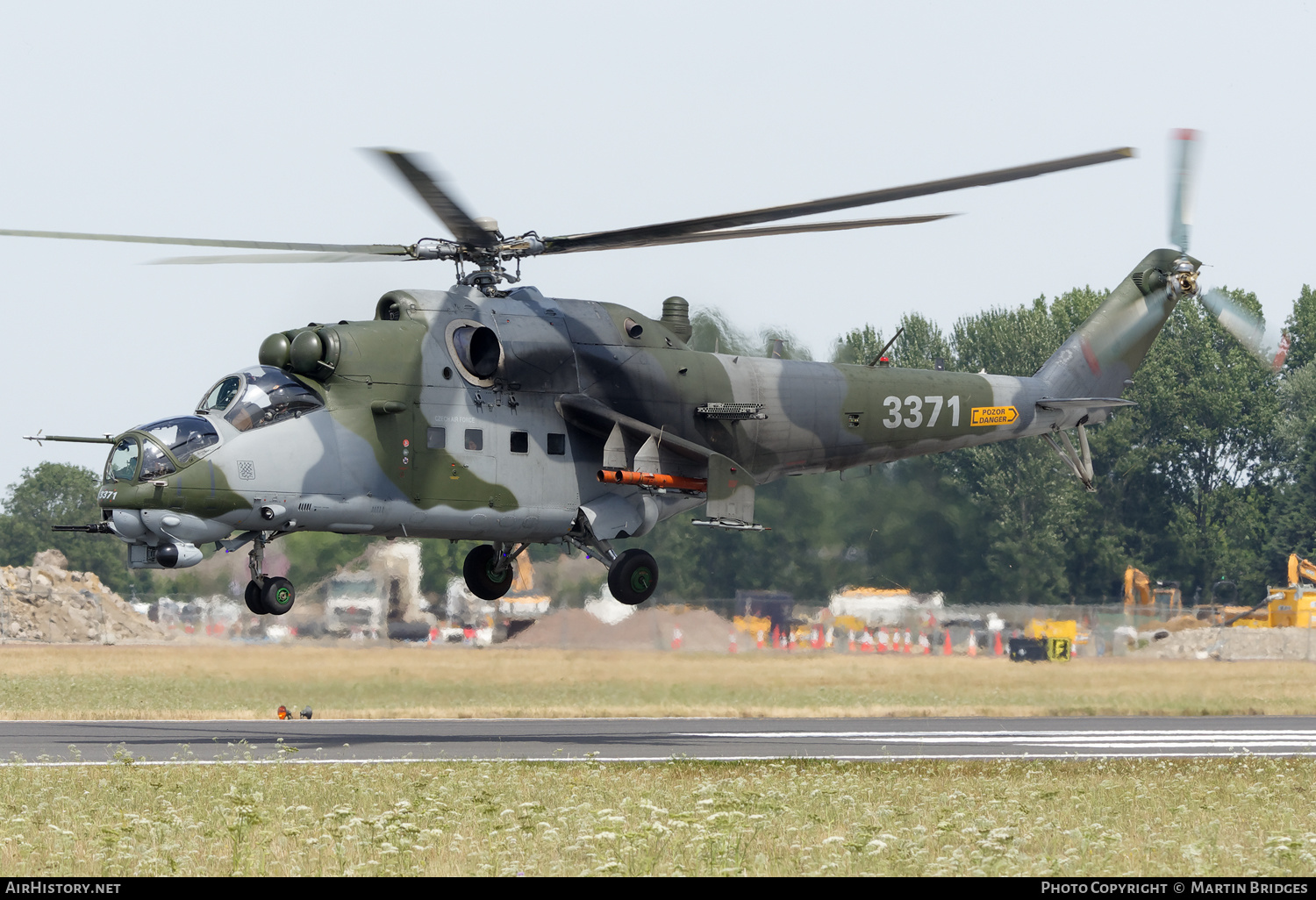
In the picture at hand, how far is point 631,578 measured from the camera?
24016 mm

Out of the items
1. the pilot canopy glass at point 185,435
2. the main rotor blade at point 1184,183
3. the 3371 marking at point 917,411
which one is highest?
the main rotor blade at point 1184,183

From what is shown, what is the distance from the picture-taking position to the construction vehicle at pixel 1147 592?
185 feet

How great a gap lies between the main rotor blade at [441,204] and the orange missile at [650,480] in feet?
12.7

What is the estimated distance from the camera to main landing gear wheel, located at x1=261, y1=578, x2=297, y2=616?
68.5 ft

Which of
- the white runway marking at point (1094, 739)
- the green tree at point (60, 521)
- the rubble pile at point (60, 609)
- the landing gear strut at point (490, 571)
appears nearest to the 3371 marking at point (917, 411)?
the white runway marking at point (1094, 739)

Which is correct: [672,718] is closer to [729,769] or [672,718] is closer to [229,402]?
[729,769]

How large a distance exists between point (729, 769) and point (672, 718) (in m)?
11.0

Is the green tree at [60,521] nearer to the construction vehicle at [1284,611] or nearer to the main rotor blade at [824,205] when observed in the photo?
the construction vehicle at [1284,611]

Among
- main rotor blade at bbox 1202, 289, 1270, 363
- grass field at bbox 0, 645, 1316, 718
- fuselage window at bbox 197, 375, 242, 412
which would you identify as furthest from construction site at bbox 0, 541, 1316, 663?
fuselage window at bbox 197, 375, 242, 412

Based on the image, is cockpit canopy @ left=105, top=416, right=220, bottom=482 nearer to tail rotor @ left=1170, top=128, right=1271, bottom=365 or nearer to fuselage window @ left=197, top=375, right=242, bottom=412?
fuselage window @ left=197, top=375, right=242, bottom=412

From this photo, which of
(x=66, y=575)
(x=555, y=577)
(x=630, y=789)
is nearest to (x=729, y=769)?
(x=630, y=789)

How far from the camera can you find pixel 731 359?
24922 millimetres

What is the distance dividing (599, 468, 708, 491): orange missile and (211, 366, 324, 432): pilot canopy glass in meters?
4.57
